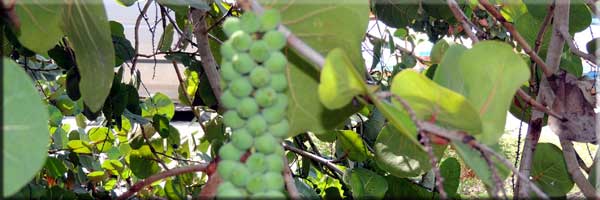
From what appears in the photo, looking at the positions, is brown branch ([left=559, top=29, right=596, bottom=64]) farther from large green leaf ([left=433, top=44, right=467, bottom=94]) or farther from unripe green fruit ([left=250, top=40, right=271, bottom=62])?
unripe green fruit ([left=250, top=40, right=271, bottom=62])

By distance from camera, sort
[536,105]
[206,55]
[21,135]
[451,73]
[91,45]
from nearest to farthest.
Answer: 1. [21,135]
2. [451,73]
3. [91,45]
4. [536,105]
5. [206,55]

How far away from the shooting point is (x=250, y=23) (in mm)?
354

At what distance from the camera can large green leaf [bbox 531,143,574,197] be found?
851 millimetres

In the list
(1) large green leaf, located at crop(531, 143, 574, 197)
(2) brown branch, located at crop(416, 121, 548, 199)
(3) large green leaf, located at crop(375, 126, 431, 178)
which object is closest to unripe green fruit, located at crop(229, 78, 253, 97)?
(2) brown branch, located at crop(416, 121, 548, 199)

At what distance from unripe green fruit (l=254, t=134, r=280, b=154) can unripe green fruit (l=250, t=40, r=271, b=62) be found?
0.04 meters

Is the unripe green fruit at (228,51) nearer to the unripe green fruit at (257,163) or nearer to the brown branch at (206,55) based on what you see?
the unripe green fruit at (257,163)

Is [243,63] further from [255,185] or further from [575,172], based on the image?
[575,172]

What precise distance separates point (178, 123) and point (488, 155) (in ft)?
12.6

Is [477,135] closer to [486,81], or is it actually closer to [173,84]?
[486,81]

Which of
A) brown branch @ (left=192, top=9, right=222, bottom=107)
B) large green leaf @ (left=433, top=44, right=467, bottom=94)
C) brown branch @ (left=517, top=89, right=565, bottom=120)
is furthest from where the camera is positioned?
brown branch @ (left=192, top=9, right=222, bottom=107)

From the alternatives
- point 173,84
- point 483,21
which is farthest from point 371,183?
point 173,84

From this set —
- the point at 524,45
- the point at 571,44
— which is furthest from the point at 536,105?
the point at 571,44

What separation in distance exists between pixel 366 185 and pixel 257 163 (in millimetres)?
576

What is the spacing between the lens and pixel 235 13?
1300 mm
